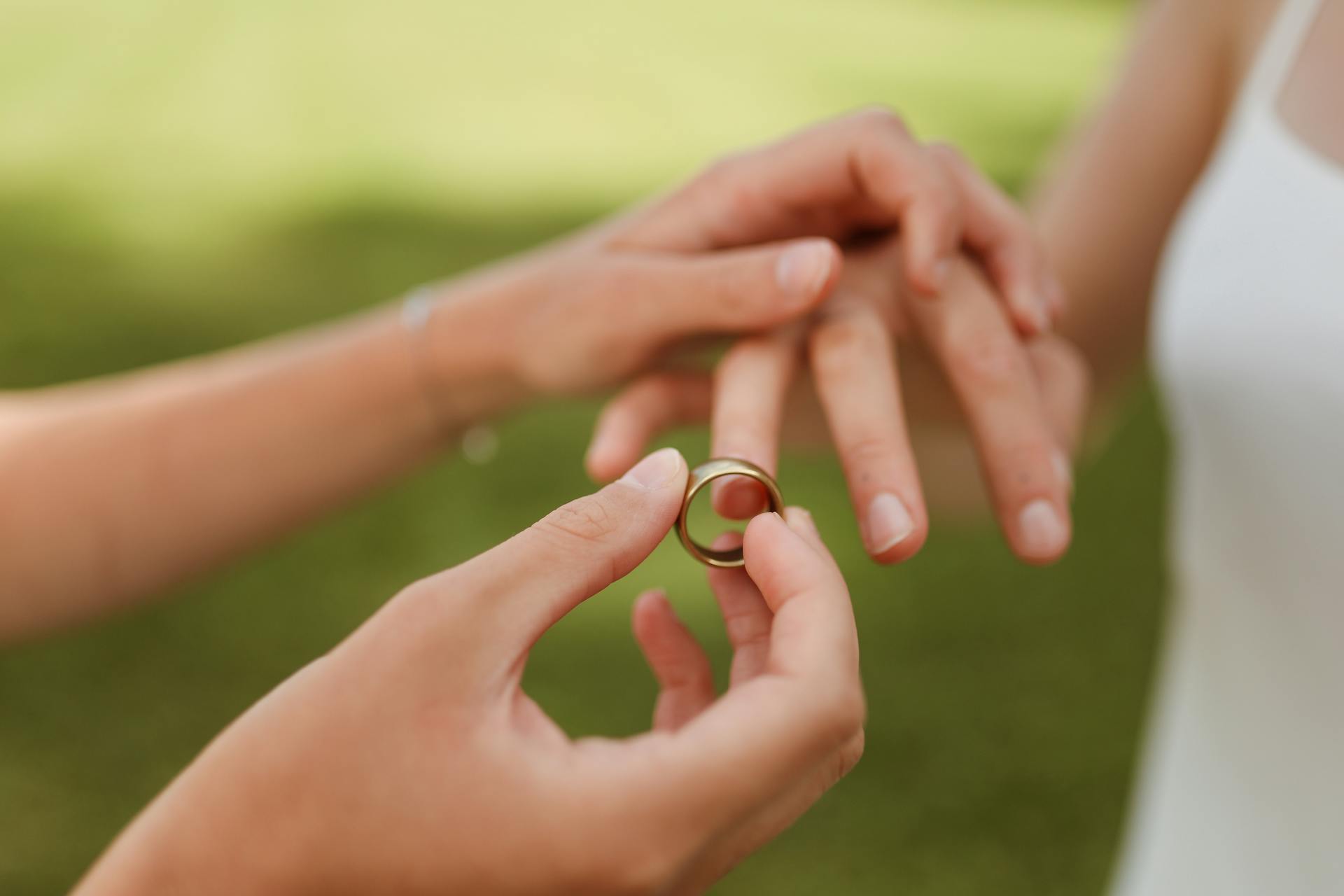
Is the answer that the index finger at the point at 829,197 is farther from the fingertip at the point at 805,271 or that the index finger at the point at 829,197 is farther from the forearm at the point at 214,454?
the forearm at the point at 214,454

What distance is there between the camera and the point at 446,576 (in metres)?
0.94

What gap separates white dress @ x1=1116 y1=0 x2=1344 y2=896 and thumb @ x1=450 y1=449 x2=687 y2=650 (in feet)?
2.84

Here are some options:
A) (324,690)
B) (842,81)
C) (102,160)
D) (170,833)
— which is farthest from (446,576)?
(842,81)

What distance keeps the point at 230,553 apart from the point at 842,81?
748 cm

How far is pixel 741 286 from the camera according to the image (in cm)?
151

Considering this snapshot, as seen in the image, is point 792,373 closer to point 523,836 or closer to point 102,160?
point 523,836

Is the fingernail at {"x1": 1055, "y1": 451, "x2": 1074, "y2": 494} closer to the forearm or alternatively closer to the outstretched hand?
the outstretched hand

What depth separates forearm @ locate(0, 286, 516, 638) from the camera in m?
1.79

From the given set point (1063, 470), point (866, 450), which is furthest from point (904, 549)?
point (1063, 470)

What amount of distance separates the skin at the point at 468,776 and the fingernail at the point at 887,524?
34 centimetres

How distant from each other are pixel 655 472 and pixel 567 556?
16cm

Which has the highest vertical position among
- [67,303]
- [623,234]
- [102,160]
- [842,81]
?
[102,160]

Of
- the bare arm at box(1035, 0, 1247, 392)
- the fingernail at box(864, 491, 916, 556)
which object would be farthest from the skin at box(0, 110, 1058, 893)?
the bare arm at box(1035, 0, 1247, 392)

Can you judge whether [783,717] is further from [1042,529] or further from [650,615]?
[1042,529]
